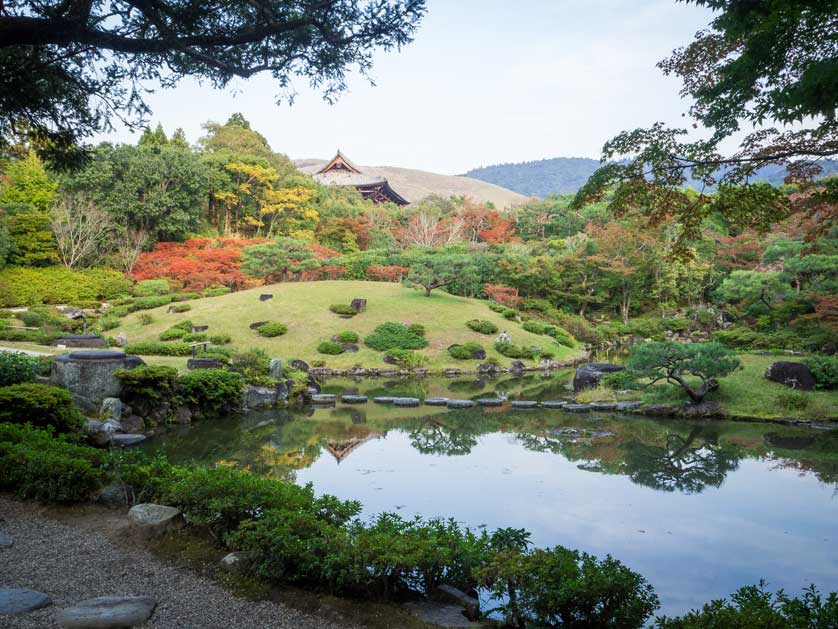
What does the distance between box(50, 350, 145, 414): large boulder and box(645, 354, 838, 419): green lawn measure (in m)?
10.3

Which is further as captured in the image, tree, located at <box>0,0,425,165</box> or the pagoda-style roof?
the pagoda-style roof

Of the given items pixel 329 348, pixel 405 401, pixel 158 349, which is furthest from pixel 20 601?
pixel 329 348

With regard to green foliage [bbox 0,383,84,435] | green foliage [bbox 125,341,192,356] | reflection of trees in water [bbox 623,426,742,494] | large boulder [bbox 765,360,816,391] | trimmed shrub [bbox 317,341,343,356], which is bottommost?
trimmed shrub [bbox 317,341,343,356]

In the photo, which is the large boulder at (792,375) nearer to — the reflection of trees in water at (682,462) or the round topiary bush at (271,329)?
the reflection of trees in water at (682,462)

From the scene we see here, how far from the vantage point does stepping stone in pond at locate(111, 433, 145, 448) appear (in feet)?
27.7

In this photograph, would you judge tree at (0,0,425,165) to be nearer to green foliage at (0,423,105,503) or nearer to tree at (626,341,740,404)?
green foliage at (0,423,105,503)

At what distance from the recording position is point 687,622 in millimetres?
2660

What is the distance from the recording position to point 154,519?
4.41 meters

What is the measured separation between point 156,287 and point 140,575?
23422 millimetres

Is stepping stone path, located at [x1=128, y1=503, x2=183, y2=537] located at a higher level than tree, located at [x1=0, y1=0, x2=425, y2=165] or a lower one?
lower

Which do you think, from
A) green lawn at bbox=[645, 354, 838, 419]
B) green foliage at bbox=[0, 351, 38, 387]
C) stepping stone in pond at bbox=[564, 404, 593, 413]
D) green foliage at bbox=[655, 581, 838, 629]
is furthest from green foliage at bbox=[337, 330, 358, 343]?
green foliage at bbox=[655, 581, 838, 629]

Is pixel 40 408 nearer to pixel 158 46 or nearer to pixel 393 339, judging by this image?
pixel 158 46

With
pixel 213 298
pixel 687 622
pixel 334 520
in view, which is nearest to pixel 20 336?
pixel 213 298

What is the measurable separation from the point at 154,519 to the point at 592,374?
37.4ft
